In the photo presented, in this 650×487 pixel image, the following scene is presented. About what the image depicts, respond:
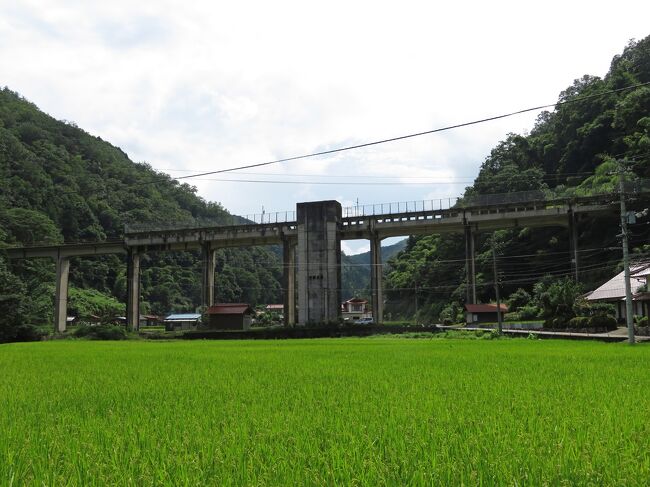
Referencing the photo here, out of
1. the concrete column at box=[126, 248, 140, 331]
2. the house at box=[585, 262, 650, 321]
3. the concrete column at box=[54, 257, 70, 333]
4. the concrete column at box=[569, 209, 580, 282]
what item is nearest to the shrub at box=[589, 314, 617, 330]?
the house at box=[585, 262, 650, 321]

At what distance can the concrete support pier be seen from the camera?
198ft

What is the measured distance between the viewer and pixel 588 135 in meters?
71.1

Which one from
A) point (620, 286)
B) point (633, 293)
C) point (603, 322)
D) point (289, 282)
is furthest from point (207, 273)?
point (633, 293)

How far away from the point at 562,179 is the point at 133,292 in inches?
2358

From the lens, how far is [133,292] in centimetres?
6969

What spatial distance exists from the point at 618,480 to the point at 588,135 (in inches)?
2998

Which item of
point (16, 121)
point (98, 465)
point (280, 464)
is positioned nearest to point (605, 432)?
point (280, 464)

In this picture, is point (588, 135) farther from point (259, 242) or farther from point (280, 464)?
point (280, 464)

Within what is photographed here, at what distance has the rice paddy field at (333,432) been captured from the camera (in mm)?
4129

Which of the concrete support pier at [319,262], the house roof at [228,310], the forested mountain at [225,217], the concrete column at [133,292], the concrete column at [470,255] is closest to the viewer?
the concrete support pier at [319,262]

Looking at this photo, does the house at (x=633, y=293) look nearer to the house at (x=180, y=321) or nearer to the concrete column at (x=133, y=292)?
the concrete column at (x=133, y=292)

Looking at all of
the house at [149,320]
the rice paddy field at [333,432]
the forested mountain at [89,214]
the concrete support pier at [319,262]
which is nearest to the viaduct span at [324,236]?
the concrete support pier at [319,262]

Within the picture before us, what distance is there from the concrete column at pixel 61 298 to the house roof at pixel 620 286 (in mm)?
57171

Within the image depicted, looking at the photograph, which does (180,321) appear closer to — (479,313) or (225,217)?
(225,217)
